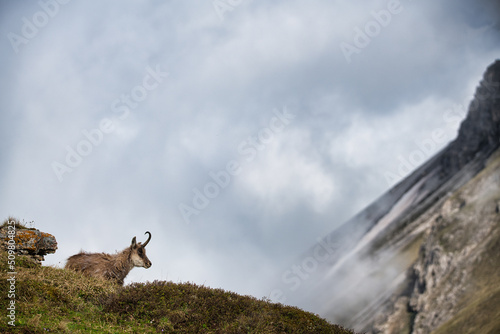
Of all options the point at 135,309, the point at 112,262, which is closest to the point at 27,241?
the point at 112,262

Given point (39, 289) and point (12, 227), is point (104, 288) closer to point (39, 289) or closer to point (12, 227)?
point (39, 289)

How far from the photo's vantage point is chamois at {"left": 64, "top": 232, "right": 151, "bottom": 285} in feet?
64.8

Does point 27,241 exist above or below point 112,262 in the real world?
above

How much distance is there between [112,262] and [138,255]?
125 centimetres

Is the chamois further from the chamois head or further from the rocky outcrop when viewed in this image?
the rocky outcrop

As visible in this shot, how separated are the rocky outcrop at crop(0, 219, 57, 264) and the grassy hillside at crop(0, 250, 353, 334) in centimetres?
182

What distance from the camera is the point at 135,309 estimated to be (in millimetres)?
15438

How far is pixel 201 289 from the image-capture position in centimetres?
A: 1736

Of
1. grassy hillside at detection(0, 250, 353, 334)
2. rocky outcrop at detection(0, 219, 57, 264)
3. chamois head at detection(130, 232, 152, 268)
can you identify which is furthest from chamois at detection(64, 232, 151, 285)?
grassy hillside at detection(0, 250, 353, 334)

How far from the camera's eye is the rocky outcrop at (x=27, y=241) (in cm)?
1942

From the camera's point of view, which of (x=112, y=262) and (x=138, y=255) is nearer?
(x=112, y=262)

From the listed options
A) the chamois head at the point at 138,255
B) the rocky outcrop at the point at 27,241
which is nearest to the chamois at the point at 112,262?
the chamois head at the point at 138,255

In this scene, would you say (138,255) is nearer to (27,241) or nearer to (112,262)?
(112,262)

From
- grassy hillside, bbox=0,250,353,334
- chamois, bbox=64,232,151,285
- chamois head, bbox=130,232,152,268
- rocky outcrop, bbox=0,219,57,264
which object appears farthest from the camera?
chamois head, bbox=130,232,152,268
